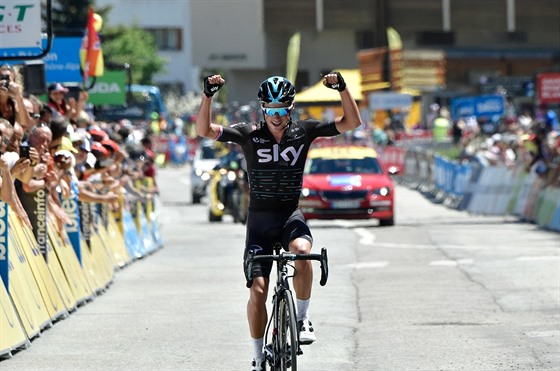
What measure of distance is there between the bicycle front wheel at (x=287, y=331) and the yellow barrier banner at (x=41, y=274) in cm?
389

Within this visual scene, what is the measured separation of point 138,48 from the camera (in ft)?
318

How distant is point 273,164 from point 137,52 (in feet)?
286

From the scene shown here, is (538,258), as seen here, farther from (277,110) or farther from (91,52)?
(277,110)

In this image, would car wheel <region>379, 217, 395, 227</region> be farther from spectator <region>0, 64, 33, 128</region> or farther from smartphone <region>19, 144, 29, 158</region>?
smartphone <region>19, 144, 29, 158</region>

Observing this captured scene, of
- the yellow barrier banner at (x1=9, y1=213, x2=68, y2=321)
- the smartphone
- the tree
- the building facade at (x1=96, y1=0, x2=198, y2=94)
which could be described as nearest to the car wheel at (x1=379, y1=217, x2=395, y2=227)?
the yellow barrier banner at (x1=9, y1=213, x2=68, y2=321)

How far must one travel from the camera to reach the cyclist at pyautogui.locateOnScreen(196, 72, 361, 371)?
9992 mm

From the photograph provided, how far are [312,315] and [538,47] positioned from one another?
7001 centimetres

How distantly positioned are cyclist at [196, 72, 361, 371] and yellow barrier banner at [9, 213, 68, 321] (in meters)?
3.26

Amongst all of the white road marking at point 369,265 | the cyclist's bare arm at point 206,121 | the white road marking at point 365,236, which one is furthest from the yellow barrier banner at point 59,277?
the white road marking at point 365,236

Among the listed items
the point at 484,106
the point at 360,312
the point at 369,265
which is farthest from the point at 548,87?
the point at 360,312

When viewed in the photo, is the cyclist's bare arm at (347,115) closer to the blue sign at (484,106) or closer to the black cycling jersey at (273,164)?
the black cycling jersey at (273,164)

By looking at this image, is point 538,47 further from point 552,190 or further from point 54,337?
point 54,337

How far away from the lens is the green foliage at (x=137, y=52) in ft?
308

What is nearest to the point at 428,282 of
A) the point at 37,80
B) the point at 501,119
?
the point at 37,80
